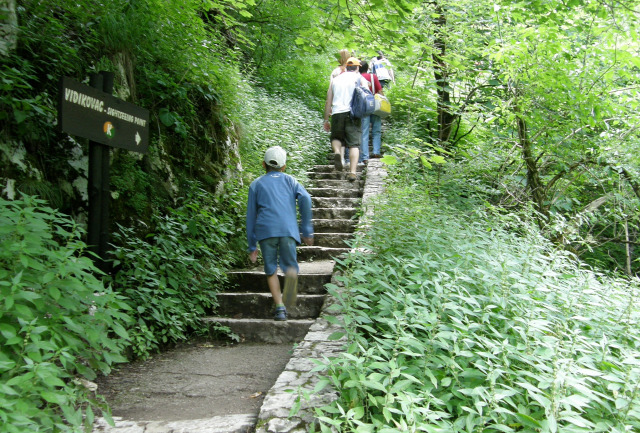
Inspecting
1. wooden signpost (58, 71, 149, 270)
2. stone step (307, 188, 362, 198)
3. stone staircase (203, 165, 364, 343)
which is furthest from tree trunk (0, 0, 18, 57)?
stone step (307, 188, 362, 198)

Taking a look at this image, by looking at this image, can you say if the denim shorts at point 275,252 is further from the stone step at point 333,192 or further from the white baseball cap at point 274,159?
the stone step at point 333,192

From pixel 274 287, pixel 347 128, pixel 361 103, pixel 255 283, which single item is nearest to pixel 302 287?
pixel 255 283

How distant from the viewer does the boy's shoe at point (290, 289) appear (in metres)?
5.30

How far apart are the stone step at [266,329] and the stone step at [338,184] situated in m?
4.59

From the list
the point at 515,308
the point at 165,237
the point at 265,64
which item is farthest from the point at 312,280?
the point at 265,64

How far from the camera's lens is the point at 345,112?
9.12 meters

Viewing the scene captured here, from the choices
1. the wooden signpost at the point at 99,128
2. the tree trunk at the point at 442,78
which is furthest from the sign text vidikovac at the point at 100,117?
the tree trunk at the point at 442,78

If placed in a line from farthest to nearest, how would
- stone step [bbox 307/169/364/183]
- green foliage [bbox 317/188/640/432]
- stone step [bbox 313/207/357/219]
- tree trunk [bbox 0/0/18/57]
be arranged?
stone step [bbox 307/169/364/183], stone step [bbox 313/207/357/219], tree trunk [bbox 0/0/18/57], green foliage [bbox 317/188/640/432]

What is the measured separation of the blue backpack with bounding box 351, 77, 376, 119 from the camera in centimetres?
→ 895

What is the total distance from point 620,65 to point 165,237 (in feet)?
21.4

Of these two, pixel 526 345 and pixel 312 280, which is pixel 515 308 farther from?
pixel 312 280

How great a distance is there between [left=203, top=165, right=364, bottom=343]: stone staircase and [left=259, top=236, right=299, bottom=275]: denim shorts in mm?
549

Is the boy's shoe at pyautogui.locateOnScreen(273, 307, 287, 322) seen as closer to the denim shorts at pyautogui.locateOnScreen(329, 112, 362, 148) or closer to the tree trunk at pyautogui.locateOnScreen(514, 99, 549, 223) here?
the tree trunk at pyautogui.locateOnScreen(514, 99, 549, 223)

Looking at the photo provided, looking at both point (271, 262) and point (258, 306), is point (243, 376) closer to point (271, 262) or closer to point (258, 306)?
point (271, 262)
